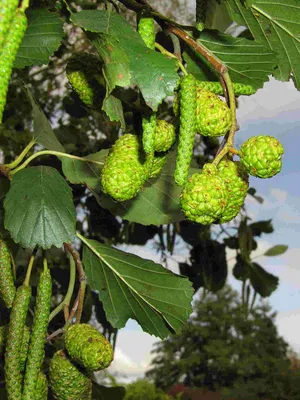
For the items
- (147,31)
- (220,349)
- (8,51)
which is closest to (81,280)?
(147,31)

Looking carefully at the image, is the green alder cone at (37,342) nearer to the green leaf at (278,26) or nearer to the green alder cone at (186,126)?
the green alder cone at (186,126)

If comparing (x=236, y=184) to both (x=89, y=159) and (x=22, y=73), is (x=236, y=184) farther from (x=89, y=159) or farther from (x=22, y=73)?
(x=22, y=73)

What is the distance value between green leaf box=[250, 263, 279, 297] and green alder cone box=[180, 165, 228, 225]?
70.9 inches

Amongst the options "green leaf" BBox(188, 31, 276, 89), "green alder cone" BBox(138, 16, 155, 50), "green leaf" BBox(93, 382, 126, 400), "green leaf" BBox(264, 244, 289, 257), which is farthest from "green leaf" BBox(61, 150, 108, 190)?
"green leaf" BBox(264, 244, 289, 257)

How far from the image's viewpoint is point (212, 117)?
66 cm

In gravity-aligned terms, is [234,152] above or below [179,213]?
below

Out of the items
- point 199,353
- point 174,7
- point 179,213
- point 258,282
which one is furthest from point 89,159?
point 199,353

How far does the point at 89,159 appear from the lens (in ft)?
3.73

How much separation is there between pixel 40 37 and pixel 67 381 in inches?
22.7

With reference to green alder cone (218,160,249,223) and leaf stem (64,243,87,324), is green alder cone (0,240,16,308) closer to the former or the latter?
leaf stem (64,243,87,324)

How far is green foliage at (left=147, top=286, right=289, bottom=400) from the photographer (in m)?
10.7

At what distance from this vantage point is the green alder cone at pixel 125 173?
→ 67cm

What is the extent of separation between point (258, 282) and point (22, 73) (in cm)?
142

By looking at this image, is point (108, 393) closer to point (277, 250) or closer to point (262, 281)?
point (262, 281)
